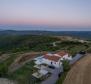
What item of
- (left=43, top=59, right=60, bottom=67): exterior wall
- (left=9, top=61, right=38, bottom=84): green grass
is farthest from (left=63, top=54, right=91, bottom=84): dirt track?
(left=9, top=61, right=38, bottom=84): green grass

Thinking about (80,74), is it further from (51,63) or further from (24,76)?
(51,63)

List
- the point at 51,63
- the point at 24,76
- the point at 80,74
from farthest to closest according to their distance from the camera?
1. the point at 51,63
2. the point at 24,76
3. the point at 80,74

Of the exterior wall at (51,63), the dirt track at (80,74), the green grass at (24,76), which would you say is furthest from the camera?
the exterior wall at (51,63)

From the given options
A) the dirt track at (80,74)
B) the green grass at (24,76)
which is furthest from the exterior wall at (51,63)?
the dirt track at (80,74)

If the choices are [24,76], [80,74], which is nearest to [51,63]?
[24,76]

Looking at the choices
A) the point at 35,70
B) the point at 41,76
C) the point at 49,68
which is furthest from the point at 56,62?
the point at 41,76

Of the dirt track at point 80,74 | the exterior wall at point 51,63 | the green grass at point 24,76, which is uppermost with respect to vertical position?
the dirt track at point 80,74

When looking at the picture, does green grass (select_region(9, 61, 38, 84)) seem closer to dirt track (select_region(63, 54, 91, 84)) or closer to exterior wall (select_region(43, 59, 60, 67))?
exterior wall (select_region(43, 59, 60, 67))

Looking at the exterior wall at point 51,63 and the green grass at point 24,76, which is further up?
the exterior wall at point 51,63

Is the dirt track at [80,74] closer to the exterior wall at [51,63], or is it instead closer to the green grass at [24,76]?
the exterior wall at [51,63]

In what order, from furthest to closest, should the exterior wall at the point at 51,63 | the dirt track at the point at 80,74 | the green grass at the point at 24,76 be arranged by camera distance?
the exterior wall at the point at 51,63, the green grass at the point at 24,76, the dirt track at the point at 80,74

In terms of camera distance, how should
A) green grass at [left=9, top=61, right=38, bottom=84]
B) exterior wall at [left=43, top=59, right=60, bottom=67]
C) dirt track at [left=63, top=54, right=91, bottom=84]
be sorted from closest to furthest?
dirt track at [left=63, top=54, right=91, bottom=84] → green grass at [left=9, top=61, right=38, bottom=84] → exterior wall at [left=43, top=59, right=60, bottom=67]
